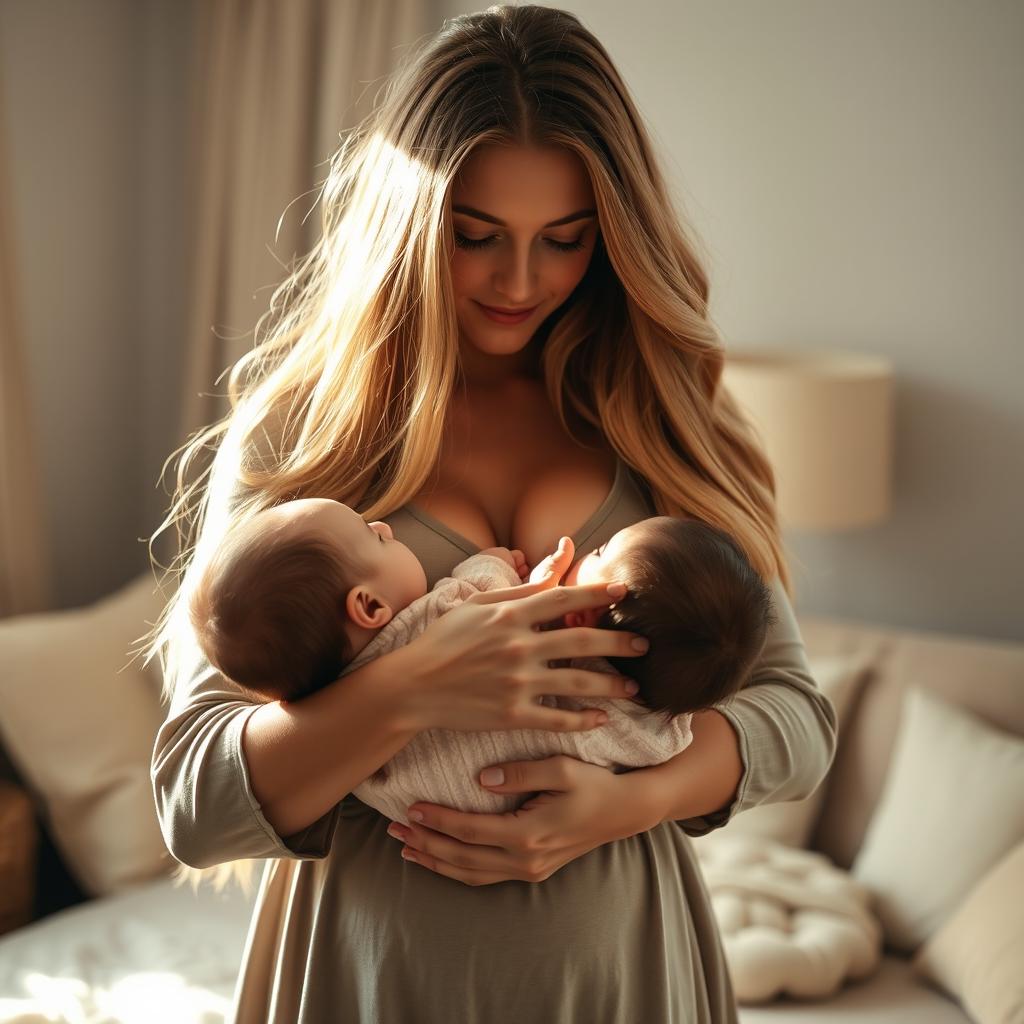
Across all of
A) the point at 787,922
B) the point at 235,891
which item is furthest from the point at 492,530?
the point at 235,891

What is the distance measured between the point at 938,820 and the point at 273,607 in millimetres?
1923

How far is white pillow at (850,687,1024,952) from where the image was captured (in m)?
2.53

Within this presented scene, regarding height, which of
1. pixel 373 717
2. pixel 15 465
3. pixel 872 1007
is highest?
pixel 373 717

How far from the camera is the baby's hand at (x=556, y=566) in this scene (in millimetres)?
1259

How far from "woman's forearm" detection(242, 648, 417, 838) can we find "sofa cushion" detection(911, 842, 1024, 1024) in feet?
5.33

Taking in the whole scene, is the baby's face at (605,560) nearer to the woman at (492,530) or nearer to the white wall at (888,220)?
the woman at (492,530)

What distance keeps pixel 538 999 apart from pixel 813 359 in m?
2.37

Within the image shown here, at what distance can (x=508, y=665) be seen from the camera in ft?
3.79

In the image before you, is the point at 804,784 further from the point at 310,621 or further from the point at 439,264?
the point at 439,264

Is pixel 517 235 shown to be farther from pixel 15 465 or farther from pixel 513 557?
pixel 15 465

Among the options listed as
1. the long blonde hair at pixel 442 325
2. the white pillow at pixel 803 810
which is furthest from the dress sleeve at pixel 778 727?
the white pillow at pixel 803 810

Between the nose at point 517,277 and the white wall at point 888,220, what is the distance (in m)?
1.83

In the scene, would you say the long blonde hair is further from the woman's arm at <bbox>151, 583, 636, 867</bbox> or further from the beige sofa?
the beige sofa

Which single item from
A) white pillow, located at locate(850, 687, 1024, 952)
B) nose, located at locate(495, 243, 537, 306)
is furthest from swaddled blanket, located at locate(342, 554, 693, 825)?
white pillow, located at locate(850, 687, 1024, 952)
